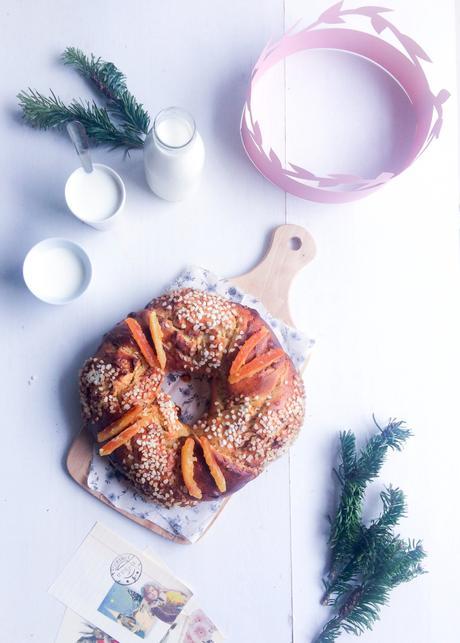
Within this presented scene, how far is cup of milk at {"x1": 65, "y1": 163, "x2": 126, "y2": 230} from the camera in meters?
1.56

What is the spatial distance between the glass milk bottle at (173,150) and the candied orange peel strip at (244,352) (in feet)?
1.33

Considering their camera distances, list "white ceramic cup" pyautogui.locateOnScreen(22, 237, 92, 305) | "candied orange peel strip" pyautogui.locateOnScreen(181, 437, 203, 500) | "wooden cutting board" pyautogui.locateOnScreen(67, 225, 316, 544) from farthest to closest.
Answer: "wooden cutting board" pyautogui.locateOnScreen(67, 225, 316, 544)
"white ceramic cup" pyautogui.locateOnScreen(22, 237, 92, 305)
"candied orange peel strip" pyautogui.locateOnScreen(181, 437, 203, 500)

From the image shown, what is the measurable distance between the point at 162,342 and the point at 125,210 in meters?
0.38

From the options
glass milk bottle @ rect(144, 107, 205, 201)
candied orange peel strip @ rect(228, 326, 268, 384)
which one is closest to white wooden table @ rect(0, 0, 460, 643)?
glass milk bottle @ rect(144, 107, 205, 201)

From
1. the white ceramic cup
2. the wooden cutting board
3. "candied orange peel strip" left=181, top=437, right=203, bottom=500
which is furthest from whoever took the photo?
the wooden cutting board

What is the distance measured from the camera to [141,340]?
1466mm

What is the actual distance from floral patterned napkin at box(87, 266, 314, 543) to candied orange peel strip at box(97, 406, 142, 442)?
12 centimetres

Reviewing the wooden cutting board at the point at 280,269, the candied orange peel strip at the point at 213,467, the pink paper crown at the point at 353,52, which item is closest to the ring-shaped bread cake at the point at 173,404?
the candied orange peel strip at the point at 213,467

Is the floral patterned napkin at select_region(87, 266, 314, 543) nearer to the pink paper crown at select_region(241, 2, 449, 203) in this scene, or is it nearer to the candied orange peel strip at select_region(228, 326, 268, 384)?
the candied orange peel strip at select_region(228, 326, 268, 384)

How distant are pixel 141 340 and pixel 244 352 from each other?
0.23 meters

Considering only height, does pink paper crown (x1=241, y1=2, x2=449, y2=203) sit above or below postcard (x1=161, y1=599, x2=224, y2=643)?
above

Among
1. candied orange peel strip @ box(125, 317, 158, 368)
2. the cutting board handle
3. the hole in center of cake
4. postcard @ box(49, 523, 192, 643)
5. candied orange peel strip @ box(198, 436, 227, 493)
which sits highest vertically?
the cutting board handle

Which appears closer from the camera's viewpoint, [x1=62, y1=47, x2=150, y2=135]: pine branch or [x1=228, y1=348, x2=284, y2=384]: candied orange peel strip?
[x1=228, y1=348, x2=284, y2=384]: candied orange peel strip

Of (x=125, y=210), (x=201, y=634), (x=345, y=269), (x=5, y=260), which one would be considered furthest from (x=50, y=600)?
(x=345, y=269)
